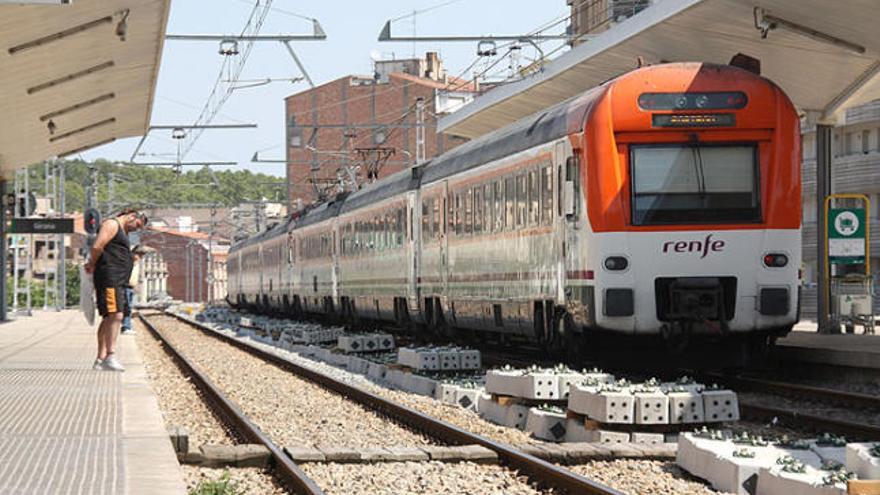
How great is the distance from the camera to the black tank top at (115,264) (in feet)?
57.6

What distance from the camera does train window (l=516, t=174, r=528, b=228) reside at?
19.5 metres

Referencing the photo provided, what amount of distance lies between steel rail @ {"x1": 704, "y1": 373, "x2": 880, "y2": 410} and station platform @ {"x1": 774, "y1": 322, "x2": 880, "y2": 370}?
0.92 meters

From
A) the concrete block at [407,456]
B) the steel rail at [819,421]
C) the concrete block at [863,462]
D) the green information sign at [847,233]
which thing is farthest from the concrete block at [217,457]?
the green information sign at [847,233]

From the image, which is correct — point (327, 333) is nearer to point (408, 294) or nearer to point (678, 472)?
point (408, 294)

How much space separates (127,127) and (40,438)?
94.6 ft

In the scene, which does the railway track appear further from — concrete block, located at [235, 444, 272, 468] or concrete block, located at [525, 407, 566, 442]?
concrete block, located at [235, 444, 272, 468]

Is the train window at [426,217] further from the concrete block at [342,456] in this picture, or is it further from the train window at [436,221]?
the concrete block at [342,456]

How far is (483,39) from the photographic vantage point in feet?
96.5

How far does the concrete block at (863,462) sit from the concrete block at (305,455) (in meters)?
3.91

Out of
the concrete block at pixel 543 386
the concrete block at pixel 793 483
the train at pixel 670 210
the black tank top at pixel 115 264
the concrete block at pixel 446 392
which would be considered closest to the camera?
the concrete block at pixel 793 483

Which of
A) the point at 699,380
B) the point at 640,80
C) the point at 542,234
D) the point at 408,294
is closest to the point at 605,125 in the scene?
the point at 640,80

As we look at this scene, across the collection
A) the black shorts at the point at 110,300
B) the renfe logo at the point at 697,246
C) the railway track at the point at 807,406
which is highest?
the renfe logo at the point at 697,246

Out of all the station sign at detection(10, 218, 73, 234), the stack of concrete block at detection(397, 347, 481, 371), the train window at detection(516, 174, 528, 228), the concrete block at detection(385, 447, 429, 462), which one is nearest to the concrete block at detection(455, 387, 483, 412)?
the stack of concrete block at detection(397, 347, 481, 371)

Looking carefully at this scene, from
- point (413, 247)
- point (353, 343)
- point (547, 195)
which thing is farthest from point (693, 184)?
point (413, 247)
